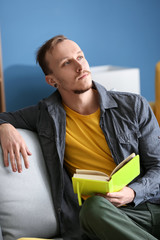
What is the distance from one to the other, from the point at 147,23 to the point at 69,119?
1.88 metres

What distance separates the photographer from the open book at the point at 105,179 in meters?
1.55

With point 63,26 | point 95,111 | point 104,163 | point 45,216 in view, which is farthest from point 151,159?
point 63,26

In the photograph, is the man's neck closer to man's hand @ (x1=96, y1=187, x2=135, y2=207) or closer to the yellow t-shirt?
the yellow t-shirt

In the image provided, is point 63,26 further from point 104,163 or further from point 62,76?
point 104,163

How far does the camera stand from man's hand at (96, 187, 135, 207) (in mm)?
1674

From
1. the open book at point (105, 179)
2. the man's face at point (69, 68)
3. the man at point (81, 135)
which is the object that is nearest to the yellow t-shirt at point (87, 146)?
the man at point (81, 135)

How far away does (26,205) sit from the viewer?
6.02ft

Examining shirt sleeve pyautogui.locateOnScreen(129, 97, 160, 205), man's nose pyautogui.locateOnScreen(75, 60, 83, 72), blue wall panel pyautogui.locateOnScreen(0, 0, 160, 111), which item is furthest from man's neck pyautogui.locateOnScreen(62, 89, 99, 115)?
blue wall panel pyautogui.locateOnScreen(0, 0, 160, 111)

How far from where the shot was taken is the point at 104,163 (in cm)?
195

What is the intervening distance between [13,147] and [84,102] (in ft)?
1.38

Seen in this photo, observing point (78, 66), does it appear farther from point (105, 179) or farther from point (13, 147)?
point (105, 179)

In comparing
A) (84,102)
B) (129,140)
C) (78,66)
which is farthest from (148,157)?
(78,66)

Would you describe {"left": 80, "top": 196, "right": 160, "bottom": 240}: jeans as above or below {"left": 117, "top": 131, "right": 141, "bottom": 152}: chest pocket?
below

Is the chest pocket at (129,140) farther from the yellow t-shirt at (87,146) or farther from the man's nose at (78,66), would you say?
the man's nose at (78,66)
